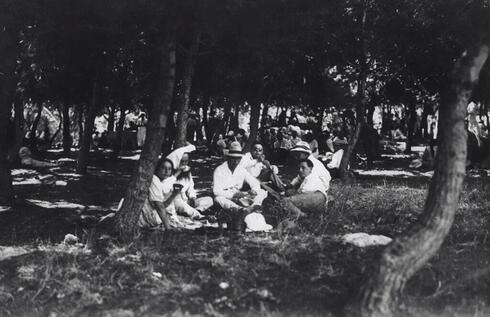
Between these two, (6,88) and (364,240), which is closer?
(364,240)

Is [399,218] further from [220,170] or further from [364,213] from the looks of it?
[220,170]

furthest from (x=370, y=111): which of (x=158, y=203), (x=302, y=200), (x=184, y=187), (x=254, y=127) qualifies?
(x=158, y=203)

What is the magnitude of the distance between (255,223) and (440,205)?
333 cm

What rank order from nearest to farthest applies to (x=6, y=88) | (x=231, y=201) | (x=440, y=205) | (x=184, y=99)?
(x=440, y=205), (x=231, y=201), (x=6, y=88), (x=184, y=99)

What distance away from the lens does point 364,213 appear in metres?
8.83

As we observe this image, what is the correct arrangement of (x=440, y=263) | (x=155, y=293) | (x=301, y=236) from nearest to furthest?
(x=155, y=293) → (x=440, y=263) → (x=301, y=236)

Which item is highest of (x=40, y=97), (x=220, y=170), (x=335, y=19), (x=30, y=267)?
(x=335, y=19)

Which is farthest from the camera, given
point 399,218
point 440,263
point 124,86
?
point 124,86

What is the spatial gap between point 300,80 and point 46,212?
1289 centimetres

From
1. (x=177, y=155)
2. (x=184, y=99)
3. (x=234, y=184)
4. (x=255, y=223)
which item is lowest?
(x=255, y=223)

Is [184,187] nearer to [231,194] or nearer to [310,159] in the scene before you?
[231,194]

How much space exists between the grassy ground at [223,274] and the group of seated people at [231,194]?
723mm

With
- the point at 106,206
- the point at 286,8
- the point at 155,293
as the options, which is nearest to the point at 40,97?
the point at 106,206

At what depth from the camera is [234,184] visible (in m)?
8.94
